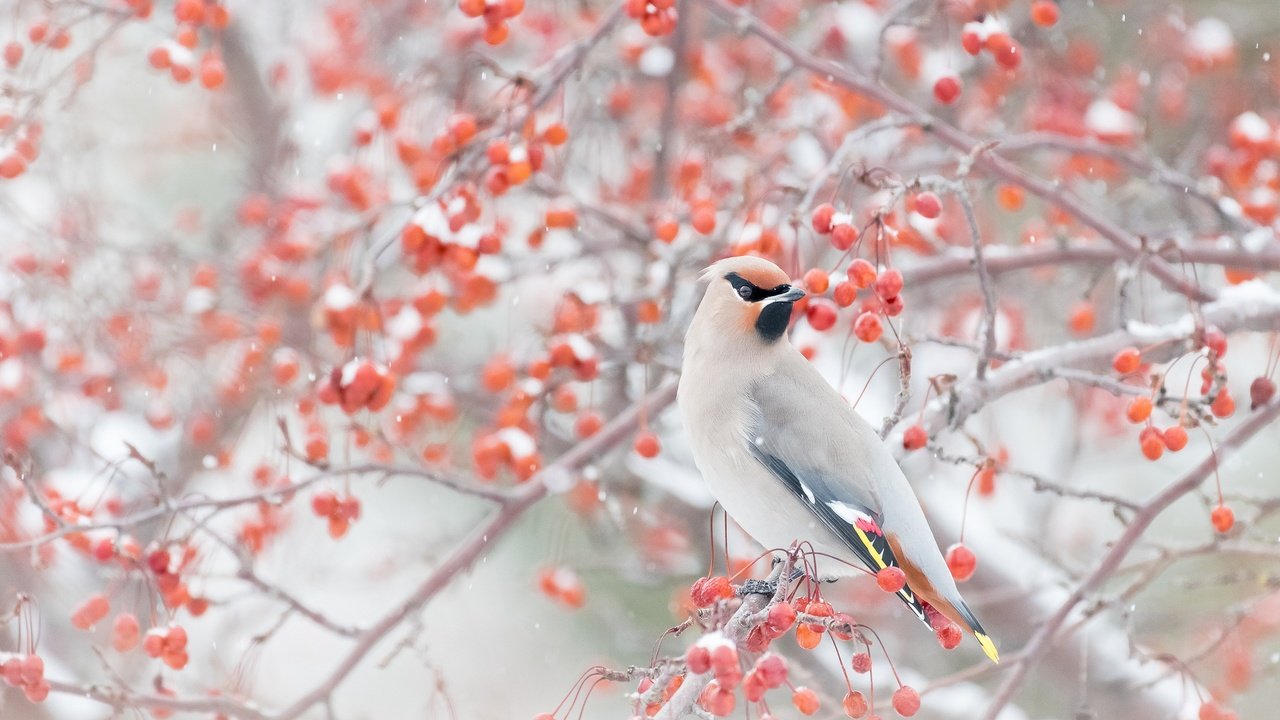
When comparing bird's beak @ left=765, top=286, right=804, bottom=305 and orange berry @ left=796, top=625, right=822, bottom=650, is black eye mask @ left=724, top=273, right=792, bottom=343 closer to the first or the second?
bird's beak @ left=765, top=286, right=804, bottom=305

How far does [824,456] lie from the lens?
2.20 meters

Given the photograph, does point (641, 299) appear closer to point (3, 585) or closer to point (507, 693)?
point (3, 585)

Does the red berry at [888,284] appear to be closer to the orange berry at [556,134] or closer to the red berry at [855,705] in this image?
the red berry at [855,705]

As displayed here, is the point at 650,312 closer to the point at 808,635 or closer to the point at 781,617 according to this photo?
the point at 808,635

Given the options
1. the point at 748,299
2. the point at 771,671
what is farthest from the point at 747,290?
the point at 771,671

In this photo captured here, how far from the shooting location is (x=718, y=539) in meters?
4.73

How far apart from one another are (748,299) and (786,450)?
29cm

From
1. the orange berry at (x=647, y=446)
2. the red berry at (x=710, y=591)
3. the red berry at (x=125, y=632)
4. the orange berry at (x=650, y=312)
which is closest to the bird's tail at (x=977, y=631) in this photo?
the red berry at (x=710, y=591)

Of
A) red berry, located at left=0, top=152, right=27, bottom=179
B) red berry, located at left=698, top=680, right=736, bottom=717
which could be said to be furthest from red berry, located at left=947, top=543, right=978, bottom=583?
red berry, located at left=0, top=152, right=27, bottom=179

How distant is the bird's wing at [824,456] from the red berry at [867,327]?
148mm

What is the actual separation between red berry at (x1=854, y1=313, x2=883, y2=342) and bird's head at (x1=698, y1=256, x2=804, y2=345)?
124 millimetres

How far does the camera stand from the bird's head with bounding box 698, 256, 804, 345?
89.2 inches

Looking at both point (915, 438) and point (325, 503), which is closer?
point (915, 438)

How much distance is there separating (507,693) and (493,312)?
219cm
